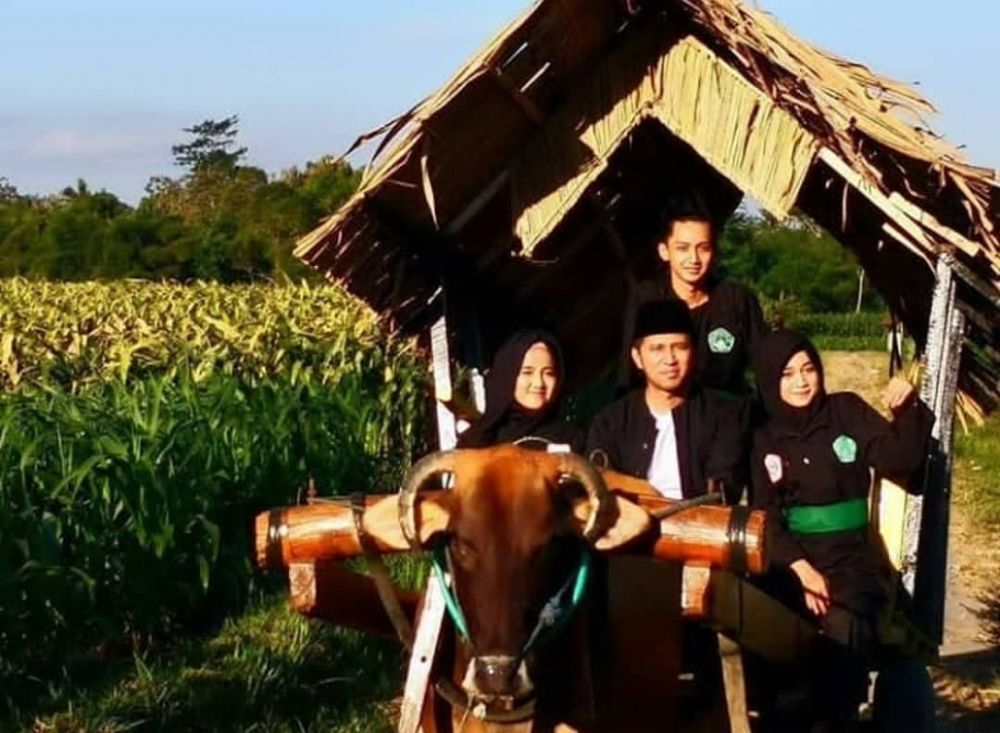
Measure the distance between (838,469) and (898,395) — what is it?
Answer: 0.28 metres

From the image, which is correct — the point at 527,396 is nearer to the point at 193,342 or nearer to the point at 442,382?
the point at 442,382

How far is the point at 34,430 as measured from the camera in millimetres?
8148

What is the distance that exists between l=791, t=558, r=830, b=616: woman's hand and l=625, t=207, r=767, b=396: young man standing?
97 cm

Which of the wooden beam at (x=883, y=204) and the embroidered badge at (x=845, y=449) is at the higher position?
the wooden beam at (x=883, y=204)

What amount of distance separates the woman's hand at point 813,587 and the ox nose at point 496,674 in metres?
1.70

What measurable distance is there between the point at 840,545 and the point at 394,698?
272cm

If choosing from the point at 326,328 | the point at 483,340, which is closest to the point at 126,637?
the point at 483,340

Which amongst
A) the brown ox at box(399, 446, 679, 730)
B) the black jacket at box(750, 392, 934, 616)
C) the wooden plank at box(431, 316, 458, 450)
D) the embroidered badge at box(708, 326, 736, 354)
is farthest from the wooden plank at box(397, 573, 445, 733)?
the embroidered badge at box(708, 326, 736, 354)

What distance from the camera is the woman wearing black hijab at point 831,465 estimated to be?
5277mm

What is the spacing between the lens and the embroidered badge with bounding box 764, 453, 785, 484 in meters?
5.31

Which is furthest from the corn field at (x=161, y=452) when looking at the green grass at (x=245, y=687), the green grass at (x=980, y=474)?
the green grass at (x=980, y=474)

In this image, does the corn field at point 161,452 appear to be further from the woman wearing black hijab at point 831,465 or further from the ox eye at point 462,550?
the ox eye at point 462,550

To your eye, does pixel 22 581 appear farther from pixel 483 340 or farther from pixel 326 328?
pixel 326 328

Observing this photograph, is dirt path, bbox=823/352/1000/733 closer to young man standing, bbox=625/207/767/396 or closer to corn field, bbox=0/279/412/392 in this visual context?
young man standing, bbox=625/207/767/396
